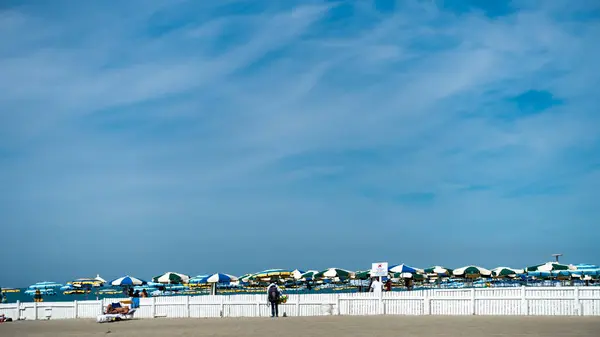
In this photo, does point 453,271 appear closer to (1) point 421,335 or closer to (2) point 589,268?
(2) point 589,268

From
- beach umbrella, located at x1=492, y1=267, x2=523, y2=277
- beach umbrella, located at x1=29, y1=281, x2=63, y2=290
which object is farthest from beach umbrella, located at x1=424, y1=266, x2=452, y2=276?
beach umbrella, located at x1=29, y1=281, x2=63, y2=290

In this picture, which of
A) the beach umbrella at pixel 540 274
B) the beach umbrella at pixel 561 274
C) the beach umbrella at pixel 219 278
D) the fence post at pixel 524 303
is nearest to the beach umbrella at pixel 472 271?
the beach umbrella at pixel 540 274

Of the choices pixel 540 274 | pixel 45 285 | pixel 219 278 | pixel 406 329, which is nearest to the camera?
pixel 406 329

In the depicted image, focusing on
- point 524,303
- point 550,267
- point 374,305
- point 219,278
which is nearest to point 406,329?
point 524,303

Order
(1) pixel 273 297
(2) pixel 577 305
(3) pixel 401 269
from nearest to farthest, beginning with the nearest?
(2) pixel 577 305 < (1) pixel 273 297 < (3) pixel 401 269

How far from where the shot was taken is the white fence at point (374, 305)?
20469 mm

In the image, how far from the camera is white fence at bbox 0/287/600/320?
67.2 ft

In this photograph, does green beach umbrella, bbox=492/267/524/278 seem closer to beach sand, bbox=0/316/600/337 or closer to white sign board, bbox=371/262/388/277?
white sign board, bbox=371/262/388/277

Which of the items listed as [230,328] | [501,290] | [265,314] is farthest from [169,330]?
[501,290]

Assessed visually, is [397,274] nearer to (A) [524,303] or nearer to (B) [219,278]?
(B) [219,278]

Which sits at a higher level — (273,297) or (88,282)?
(88,282)

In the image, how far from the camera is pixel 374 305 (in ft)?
80.2

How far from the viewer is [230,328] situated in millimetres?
19688

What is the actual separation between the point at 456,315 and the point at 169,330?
9083mm
